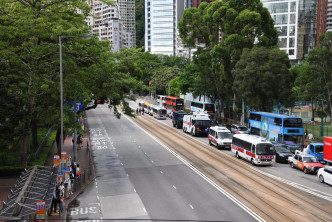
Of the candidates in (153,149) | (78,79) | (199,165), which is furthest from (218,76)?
(78,79)

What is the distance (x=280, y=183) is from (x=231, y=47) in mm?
32346

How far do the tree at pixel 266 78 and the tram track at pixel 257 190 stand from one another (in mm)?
11584

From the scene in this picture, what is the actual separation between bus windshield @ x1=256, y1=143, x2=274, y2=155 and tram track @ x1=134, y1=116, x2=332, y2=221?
1.73 m

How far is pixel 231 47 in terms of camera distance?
53.9 metres

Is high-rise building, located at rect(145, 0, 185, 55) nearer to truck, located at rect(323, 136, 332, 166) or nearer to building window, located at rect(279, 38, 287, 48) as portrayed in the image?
building window, located at rect(279, 38, 287, 48)

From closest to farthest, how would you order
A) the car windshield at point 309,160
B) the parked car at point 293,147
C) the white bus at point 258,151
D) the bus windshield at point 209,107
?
1. the car windshield at point 309,160
2. the white bus at point 258,151
3. the parked car at point 293,147
4. the bus windshield at point 209,107

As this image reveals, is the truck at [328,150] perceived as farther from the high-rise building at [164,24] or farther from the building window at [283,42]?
the high-rise building at [164,24]

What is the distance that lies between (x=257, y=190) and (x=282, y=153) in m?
11.3

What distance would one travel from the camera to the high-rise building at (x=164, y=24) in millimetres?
158788

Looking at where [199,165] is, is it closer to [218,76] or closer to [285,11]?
[218,76]

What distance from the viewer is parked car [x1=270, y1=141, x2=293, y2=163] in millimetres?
32766

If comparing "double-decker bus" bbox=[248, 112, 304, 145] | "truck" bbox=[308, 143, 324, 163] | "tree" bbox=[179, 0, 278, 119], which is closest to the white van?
"double-decker bus" bbox=[248, 112, 304, 145]

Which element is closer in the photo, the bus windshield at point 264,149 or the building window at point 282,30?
the bus windshield at point 264,149

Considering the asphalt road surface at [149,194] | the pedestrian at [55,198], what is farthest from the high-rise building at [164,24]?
the pedestrian at [55,198]
